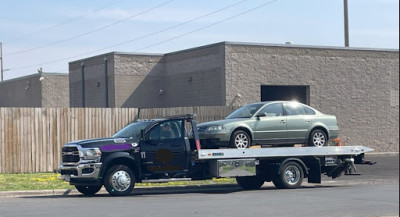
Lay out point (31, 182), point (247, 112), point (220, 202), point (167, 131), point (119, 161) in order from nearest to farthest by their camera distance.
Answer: point (220, 202) < point (119, 161) < point (167, 131) < point (247, 112) < point (31, 182)

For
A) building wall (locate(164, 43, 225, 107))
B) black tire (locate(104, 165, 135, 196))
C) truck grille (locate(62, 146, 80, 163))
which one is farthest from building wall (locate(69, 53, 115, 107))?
black tire (locate(104, 165, 135, 196))

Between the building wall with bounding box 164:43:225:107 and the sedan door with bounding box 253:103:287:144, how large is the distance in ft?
47.2

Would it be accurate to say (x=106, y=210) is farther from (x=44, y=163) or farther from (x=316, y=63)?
(x=316, y=63)

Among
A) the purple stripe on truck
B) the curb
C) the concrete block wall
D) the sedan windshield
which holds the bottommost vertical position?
the curb

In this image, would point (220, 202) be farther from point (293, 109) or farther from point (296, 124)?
point (293, 109)

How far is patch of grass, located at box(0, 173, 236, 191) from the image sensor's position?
775 inches

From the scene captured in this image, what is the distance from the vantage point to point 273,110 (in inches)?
772

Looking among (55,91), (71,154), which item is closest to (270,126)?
(71,154)

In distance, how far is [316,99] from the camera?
3628 cm

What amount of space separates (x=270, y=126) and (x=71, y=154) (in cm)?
550

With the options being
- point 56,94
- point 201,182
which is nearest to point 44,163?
point 201,182

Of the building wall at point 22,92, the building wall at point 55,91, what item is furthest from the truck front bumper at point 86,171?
the building wall at point 22,92

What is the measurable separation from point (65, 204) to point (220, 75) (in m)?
19.4

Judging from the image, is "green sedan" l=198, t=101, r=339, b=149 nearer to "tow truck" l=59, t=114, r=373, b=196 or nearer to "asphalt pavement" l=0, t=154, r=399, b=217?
"tow truck" l=59, t=114, r=373, b=196
